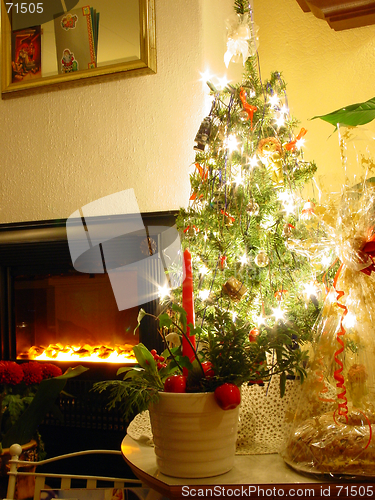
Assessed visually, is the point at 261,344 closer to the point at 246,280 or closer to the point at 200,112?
the point at 246,280

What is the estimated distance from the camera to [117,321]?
189 centimetres

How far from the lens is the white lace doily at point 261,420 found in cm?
76

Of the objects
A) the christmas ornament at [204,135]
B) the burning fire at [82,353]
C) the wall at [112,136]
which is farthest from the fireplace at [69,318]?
the christmas ornament at [204,135]

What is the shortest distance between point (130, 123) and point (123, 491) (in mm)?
1338

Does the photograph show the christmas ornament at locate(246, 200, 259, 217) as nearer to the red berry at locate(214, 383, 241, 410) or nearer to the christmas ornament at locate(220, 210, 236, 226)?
the christmas ornament at locate(220, 210, 236, 226)

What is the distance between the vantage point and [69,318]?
2.01 metres

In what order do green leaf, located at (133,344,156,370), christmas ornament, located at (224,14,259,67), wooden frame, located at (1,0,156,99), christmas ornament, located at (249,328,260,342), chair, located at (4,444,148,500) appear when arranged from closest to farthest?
green leaf, located at (133,344,156,370) < chair, located at (4,444,148,500) < christmas ornament, located at (249,328,260,342) < christmas ornament, located at (224,14,259,67) < wooden frame, located at (1,0,156,99)

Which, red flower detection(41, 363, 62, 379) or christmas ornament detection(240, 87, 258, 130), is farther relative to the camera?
red flower detection(41, 363, 62, 379)

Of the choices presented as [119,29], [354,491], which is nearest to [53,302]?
[119,29]

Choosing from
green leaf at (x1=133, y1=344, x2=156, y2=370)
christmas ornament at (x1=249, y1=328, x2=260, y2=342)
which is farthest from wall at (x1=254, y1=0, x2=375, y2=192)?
green leaf at (x1=133, y1=344, x2=156, y2=370)

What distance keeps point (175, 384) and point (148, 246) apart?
3.64 ft

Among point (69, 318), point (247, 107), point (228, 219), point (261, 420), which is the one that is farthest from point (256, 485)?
point (69, 318)

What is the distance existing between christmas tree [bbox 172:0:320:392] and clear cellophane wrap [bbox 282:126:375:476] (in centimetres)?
28

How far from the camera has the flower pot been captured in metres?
0.63
